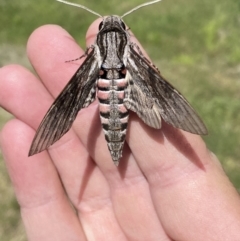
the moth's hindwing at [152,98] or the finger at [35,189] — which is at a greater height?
the moth's hindwing at [152,98]

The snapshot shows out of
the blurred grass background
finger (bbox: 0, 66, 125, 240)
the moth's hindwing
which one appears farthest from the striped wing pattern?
the blurred grass background

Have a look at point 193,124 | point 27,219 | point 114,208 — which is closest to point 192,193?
point 193,124

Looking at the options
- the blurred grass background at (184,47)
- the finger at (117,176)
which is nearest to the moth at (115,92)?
the finger at (117,176)

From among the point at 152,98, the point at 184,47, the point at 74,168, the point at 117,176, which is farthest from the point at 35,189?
the point at 184,47

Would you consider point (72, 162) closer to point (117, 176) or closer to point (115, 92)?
point (117, 176)

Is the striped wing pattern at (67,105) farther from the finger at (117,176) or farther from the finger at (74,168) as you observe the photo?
the finger at (74,168)

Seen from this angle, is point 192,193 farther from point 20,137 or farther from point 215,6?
point 215,6
